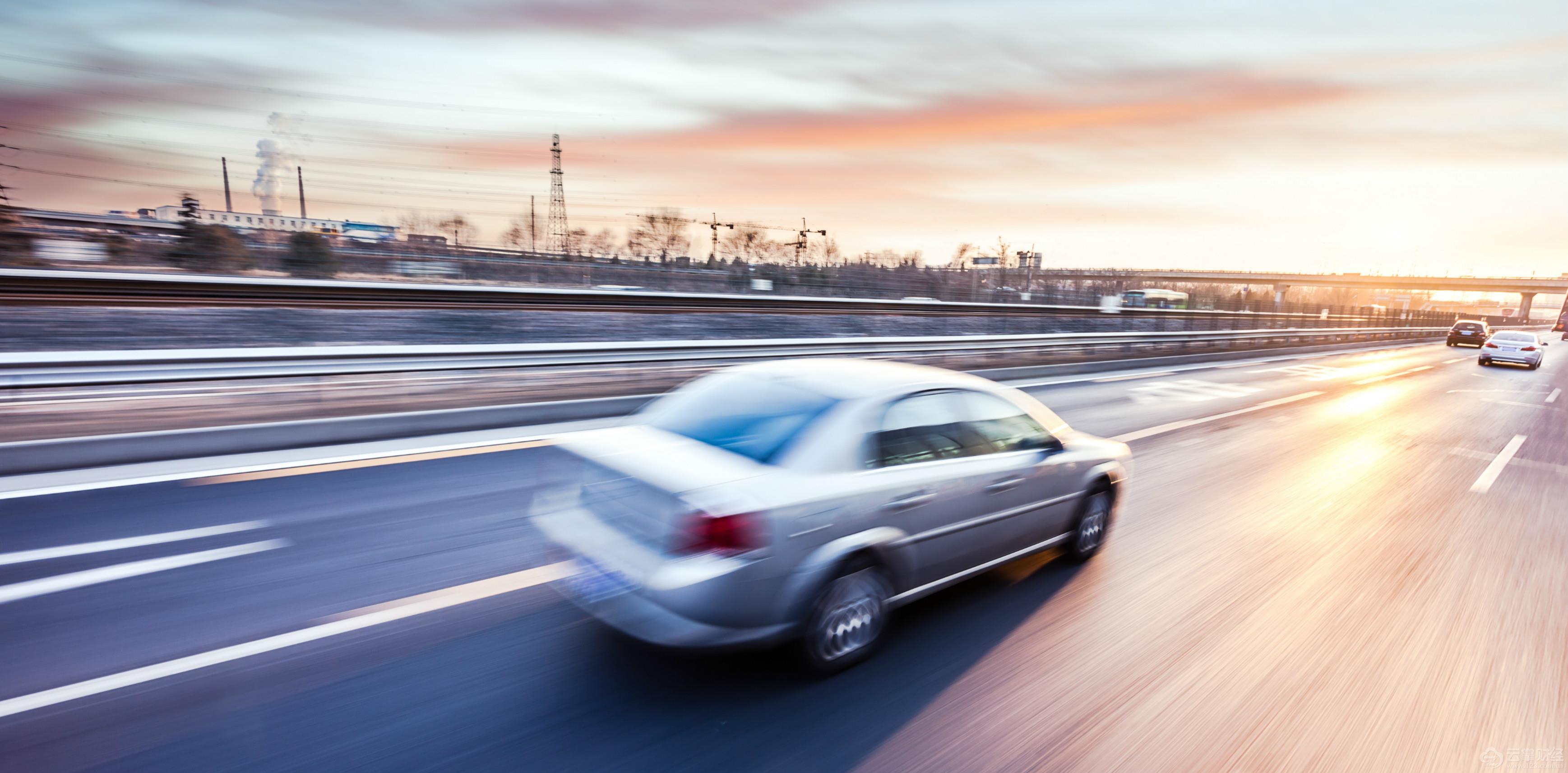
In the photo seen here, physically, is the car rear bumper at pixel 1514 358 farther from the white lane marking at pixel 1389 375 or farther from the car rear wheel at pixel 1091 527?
the car rear wheel at pixel 1091 527

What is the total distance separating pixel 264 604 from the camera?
398cm

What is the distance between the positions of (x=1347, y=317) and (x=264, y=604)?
58132mm

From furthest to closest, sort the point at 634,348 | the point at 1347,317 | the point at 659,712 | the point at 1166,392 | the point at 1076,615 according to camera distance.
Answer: the point at 1347,317 < the point at 1166,392 < the point at 634,348 < the point at 1076,615 < the point at 659,712

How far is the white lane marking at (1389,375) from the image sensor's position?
1842 centimetres

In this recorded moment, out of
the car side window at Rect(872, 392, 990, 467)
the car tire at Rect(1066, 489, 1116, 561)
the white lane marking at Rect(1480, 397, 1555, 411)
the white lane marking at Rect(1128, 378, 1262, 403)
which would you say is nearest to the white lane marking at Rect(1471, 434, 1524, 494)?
the white lane marking at Rect(1128, 378, 1262, 403)

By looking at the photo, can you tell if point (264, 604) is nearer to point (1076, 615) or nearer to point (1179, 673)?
point (1076, 615)

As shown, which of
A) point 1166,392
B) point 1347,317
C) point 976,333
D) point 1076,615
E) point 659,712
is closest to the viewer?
point 659,712

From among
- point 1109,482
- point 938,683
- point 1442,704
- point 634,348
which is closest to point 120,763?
point 938,683

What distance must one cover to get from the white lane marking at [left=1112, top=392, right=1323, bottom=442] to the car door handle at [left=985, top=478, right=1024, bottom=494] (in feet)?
14.1

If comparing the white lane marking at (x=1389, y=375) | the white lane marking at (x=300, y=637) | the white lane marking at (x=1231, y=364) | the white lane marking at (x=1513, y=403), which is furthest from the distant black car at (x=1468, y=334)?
the white lane marking at (x=300, y=637)

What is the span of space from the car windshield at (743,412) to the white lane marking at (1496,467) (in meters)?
8.05

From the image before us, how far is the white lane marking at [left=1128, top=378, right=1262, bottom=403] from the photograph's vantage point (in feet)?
44.5

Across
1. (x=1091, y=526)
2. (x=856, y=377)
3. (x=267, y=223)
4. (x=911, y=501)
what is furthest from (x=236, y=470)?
(x=267, y=223)

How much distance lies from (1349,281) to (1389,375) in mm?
126637
